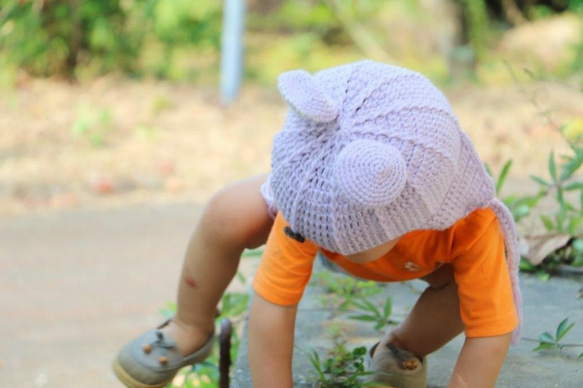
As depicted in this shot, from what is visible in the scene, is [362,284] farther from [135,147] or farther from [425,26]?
[425,26]

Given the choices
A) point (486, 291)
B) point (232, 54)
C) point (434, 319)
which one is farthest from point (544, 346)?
point (232, 54)

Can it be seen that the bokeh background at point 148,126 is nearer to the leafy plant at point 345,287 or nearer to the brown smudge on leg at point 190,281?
the leafy plant at point 345,287

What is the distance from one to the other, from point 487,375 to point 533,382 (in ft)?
0.86

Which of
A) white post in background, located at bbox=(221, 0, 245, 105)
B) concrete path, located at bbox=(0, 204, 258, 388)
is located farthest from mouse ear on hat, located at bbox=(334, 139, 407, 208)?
white post in background, located at bbox=(221, 0, 245, 105)

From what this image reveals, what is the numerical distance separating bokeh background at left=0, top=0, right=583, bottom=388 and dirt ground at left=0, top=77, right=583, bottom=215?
0.01m

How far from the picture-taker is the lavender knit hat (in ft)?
4.02

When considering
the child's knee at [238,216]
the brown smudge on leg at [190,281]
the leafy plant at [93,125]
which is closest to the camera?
the child's knee at [238,216]

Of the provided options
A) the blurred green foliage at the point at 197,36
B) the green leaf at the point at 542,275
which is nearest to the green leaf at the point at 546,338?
the green leaf at the point at 542,275

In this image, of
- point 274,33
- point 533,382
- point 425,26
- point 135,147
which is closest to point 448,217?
point 533,382

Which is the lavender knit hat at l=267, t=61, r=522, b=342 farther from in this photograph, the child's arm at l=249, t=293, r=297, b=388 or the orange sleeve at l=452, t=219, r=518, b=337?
the child's arm at l=249, t=293, r=297, b=388

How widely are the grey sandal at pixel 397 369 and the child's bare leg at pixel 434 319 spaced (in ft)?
0.09

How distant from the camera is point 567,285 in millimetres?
2133

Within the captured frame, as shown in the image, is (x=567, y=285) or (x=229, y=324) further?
(x=567, y=285)

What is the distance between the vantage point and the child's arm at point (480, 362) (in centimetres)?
143
